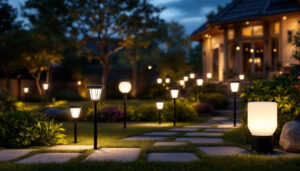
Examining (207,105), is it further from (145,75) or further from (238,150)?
(145,75)

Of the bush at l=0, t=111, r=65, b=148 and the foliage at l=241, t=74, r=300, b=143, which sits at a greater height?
the foliage at l=241, t=74, r=300, b=143

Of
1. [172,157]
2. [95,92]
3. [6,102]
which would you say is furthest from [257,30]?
[172,157]

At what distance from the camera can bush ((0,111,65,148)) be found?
6.13 metres

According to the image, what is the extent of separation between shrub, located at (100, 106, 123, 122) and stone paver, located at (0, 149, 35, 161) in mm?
6668

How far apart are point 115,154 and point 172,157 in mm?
929

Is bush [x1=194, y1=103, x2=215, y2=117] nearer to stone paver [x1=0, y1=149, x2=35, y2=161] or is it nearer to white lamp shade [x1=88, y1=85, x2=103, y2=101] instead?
white lamp shade [x1=88, y1=85, x2=103, y2=101]

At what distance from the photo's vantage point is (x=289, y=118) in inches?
244

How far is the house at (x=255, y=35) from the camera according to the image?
19.2m

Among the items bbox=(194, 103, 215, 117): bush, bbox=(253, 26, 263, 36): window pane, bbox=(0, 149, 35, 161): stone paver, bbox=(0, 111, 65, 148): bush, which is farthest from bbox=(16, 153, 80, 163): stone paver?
bbox=(253, 26, 263, 36): window pane

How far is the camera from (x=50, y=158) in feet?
16.1

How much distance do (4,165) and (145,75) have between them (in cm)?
3135

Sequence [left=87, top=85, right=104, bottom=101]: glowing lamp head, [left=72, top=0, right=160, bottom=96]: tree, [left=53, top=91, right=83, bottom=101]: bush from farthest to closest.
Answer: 1. [left=53, top=91, right=83, bottom=101]: bush
2. [left=72, top=0, right=160, bottom=96]: tree
3. [left=87, top=85, right=104, bottom=101]: glowing lamp head

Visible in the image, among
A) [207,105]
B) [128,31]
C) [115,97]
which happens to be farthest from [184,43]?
[207,105]

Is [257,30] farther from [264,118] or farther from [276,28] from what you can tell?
[264,118]
